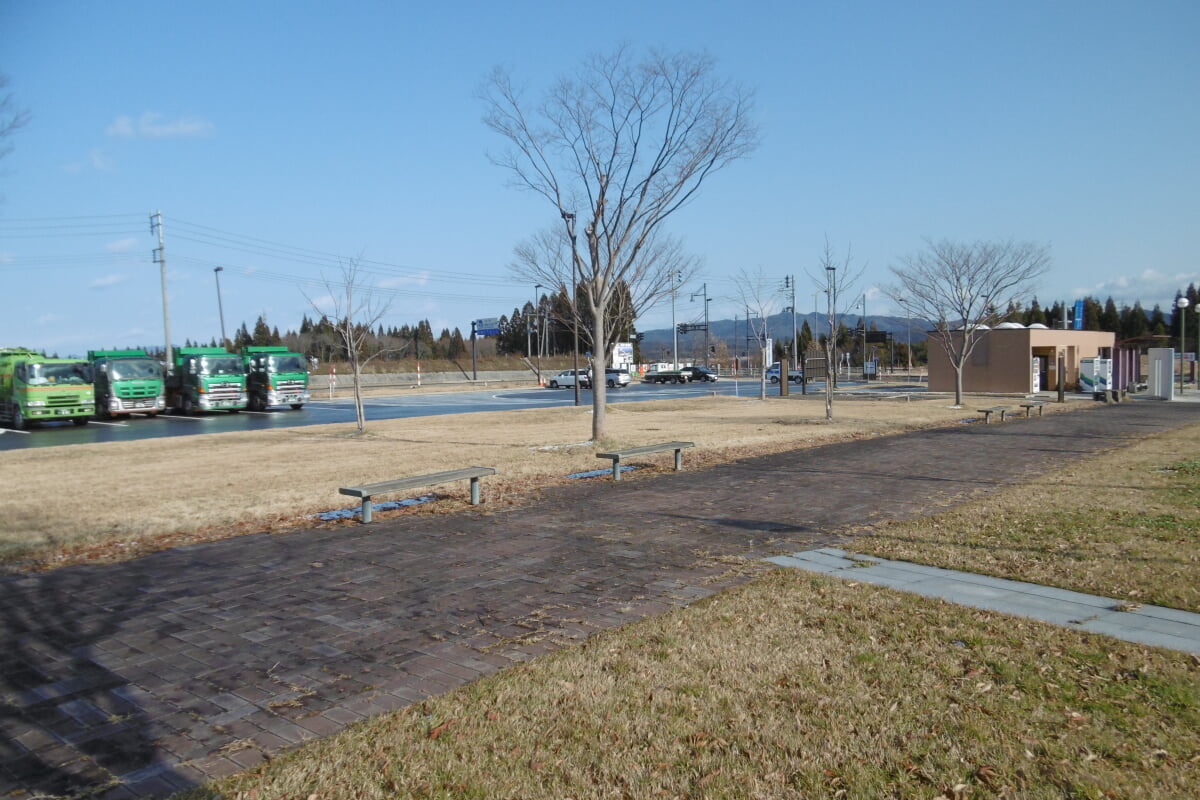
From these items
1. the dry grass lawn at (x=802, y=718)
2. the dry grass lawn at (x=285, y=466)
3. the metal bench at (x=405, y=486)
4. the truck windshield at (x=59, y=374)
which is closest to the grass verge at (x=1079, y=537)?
the dry grass lawn at (x=802, y=718)

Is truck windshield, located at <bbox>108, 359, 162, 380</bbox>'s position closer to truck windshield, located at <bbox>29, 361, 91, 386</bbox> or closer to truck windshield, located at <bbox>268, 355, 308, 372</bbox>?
truck windshield, located at <bbox>29, 361, 91, 386</bbox>

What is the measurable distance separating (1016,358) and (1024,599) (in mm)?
38041

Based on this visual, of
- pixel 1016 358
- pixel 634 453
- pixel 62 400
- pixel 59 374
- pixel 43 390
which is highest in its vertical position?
pixel 59 374

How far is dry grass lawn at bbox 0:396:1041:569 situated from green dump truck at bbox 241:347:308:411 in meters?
9.67

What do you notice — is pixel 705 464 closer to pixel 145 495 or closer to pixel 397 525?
pixel 397 525

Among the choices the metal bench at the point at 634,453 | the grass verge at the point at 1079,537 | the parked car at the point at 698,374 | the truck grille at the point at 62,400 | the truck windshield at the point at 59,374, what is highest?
the truck windshield at the point at 59,374

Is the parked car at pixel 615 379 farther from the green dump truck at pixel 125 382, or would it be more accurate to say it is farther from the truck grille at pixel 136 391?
the truck grille at pixel 136 391

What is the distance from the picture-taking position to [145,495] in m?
11.1

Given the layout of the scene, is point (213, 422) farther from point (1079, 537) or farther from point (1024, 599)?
point (1024, 599)

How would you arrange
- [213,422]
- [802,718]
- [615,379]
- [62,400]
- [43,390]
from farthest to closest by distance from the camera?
1. [615,379]
2. [213,422]
3. [62,400]
4. [43,390]
5. [802,718]

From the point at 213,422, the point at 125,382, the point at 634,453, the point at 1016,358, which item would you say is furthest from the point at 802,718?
the point at 1016,358

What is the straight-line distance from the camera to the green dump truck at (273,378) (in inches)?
1308

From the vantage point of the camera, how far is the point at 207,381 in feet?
102

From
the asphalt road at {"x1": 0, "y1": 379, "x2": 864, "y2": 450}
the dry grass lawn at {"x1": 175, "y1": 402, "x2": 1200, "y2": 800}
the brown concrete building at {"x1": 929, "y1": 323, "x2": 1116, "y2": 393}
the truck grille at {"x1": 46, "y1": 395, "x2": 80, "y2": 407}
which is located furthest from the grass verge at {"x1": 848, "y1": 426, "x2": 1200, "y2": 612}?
the brown concrete building at {"x1": 929, "y1": 323, "x2": 1116, "y2": 393}
